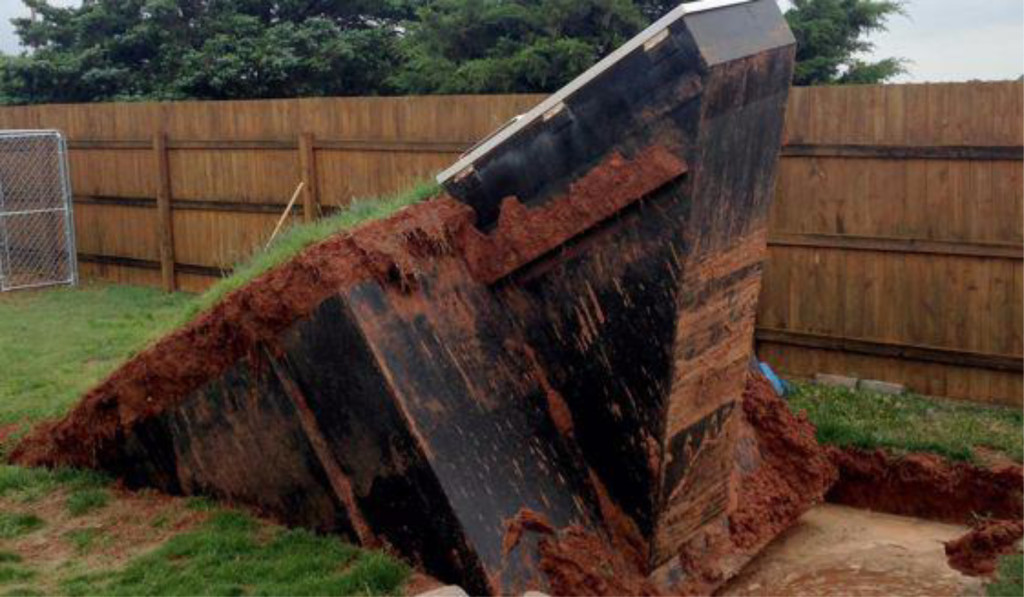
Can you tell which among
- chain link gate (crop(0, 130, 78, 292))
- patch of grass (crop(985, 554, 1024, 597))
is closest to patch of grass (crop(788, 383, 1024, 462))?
patch of grass (crop(985, 554, 1024, 597))

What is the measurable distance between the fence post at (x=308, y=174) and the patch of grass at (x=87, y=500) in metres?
7.27

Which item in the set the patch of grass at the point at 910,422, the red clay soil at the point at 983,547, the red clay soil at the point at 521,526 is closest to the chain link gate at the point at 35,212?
the patch of grass at the point at 910,422

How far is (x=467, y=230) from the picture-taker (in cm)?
656

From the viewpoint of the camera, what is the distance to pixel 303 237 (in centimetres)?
725

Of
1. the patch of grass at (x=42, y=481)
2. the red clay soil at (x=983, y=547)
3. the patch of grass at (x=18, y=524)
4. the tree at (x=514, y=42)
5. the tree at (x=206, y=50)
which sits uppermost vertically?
the tree at (x=206, y=50)

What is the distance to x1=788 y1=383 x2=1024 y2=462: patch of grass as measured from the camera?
8.44 m

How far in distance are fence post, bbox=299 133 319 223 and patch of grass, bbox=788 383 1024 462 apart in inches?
255

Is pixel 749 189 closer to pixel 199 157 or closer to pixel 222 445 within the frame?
pixel 222 445

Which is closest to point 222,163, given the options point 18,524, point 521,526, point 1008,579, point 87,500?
point 87,500

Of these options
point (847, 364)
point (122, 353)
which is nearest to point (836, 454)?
point (847, 364)

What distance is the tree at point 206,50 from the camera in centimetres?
2247

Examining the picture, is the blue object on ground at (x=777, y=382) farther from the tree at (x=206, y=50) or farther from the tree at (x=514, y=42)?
the tree at (x=206, y=50)

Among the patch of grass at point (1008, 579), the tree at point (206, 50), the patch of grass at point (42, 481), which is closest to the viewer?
the patch of grass at point (1008, 579)

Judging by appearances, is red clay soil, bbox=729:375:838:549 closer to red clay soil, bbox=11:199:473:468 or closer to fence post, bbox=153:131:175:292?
red clay soil, bbox=11:199:473:468
